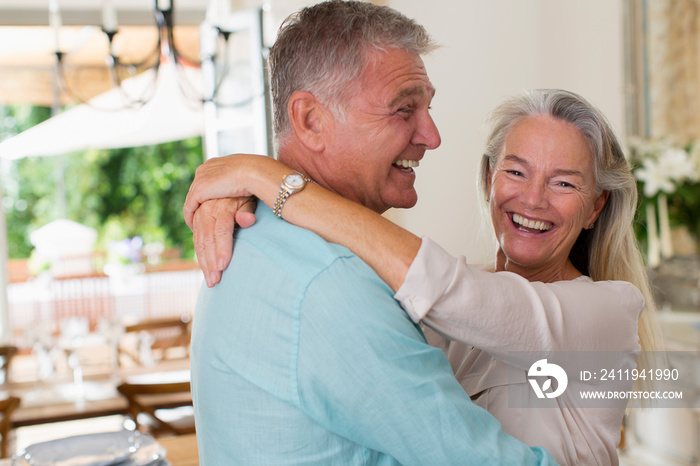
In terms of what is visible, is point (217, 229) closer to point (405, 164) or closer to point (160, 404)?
point (405, 164)

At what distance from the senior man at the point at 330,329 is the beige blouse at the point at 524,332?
0.06 meters

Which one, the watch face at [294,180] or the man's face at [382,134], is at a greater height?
the man's face at [382,134]

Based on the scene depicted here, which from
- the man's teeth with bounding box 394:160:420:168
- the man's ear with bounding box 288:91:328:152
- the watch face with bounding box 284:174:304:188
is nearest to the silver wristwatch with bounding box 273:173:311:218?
the watch face with bounding box 284:174:304:188

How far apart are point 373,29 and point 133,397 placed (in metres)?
2.85

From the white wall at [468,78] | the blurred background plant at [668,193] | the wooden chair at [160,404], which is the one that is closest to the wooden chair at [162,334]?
the wooden chair at [160,404]

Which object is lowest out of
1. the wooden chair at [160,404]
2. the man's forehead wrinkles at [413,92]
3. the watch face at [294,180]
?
the wooden chair at [160,404]

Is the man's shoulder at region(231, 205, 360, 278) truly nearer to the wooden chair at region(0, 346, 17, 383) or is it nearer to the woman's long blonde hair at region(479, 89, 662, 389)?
the woman's long blonde hair at region(479, 89, 662, 389)

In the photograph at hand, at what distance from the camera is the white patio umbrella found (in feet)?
26.5

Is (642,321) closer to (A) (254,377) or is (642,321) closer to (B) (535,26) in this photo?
(A) (254,377)

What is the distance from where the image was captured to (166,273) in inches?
324

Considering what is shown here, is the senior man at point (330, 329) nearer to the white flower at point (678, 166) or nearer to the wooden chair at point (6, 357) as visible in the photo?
the white flower at point (678, 166)

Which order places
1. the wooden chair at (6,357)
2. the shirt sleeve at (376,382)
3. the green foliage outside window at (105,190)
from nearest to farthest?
the shirt sleeve at (376,382) → the wooden chair at (6,357) → the green foliage outside window at (105,190)

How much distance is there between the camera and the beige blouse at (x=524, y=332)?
37.9 inches

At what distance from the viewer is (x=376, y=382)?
88cm
